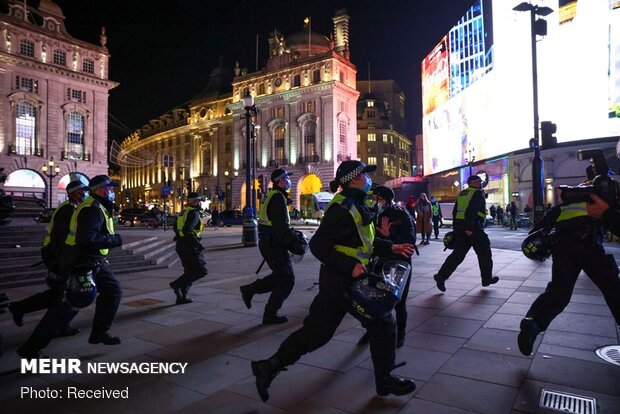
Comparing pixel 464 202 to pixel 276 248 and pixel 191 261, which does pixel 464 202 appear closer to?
pixel 276 248

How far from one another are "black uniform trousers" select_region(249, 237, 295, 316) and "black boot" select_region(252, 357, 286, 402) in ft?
6.94

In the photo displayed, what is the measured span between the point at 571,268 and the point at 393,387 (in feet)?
6.89

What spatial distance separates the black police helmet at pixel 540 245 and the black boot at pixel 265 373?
9.12ft

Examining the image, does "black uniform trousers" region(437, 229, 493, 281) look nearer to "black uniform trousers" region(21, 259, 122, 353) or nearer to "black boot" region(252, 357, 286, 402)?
"black boot" region(252, 357, 286, 402)

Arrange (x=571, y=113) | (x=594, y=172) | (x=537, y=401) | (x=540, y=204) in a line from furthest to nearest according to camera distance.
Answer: (x=571, y=113), (x=540, y=204), (x=594, y=172), (x=537, y=401)

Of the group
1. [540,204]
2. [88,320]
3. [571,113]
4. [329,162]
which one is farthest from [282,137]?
[88,320]

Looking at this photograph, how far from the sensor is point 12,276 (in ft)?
25.4

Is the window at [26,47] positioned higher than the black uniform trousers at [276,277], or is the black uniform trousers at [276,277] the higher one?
the window at [26,47]

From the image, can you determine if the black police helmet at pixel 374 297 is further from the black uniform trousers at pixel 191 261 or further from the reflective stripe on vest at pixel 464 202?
the reflective stripe on vest at pixel 464 202

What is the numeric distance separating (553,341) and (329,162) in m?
48.5

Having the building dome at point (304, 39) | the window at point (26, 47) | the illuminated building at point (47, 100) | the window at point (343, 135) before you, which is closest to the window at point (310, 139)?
the window at point (343, 135)

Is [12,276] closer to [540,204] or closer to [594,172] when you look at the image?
[594,172]

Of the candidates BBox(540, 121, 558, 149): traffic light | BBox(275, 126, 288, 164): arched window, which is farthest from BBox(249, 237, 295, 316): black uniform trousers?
BBox(275, 126, 288, 164): arched window

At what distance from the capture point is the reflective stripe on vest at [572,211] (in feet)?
12.3
